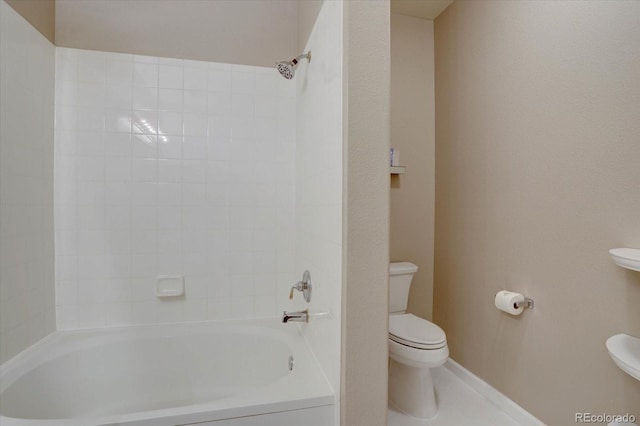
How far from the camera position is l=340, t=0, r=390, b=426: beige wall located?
111cm

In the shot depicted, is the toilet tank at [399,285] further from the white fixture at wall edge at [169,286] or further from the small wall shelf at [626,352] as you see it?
the white fixture at wall edge at [169,286]

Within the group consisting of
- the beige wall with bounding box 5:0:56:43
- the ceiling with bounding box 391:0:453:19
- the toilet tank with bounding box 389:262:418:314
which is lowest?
the toilet tank with bounding box 389:262:418:314

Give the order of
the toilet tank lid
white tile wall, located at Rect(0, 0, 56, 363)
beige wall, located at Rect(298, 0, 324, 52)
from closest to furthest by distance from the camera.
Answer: white tile wall, located at Rect(0, 0, 56, 363) < beige wall, located at Rect(298, 0, 324, 52) < the toilet tank lid

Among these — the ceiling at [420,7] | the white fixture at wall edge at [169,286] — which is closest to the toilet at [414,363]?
the white fixture at wall edge at [169,286]

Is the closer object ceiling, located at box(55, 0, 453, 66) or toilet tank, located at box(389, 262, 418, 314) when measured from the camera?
ceiling, located at box(55, 0, 453, 66)

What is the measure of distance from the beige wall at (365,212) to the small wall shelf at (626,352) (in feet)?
2.69

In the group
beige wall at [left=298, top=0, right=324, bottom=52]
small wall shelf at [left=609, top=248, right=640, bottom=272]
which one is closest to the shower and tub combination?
beige wall at [left=298, top=0, right=324, bottom=52]

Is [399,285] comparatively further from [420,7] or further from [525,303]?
[420,7]

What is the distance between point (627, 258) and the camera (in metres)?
1.17

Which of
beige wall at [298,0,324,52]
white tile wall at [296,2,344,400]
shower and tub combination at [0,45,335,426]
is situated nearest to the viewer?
white tile wall at [296,2,344,400]

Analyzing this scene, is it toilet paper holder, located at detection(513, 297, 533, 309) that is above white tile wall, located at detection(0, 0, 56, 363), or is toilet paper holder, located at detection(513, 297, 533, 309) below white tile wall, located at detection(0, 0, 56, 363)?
below

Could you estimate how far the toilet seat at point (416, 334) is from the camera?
1774 mm

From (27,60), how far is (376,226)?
184cm

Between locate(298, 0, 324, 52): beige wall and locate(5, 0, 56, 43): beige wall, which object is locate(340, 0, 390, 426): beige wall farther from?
locate(5, 0, 56, 43): beige wall
